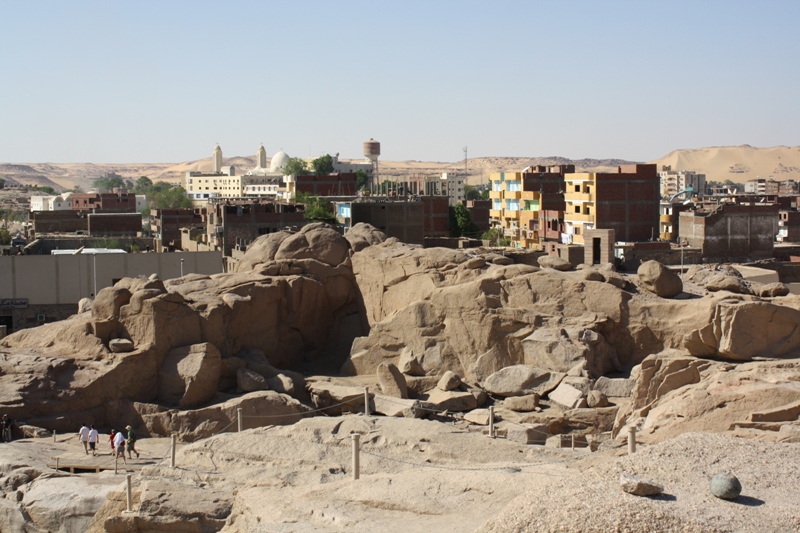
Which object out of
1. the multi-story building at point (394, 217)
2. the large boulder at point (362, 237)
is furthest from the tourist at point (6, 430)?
the multi-story building at point (394, 217)

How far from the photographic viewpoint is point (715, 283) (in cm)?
2231

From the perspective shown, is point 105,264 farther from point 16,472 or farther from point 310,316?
point 16,472

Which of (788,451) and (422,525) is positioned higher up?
(788,451)

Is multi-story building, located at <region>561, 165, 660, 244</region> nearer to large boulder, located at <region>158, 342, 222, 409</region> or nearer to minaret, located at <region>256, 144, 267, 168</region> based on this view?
large boulder, located at <region>158, 342, 222, 409</region>

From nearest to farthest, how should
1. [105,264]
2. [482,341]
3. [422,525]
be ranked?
1. [422,525]
2. [482,341]
3. [105,264]

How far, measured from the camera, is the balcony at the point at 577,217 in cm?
4524

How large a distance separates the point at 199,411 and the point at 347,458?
474 centimetres

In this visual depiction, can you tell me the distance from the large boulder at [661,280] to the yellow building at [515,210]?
98.3 feet

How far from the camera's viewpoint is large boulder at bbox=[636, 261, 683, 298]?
72.6ft

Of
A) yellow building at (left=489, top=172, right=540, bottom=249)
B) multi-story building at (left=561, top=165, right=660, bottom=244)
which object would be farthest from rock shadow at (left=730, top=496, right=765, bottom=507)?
yellow building at (left=489, top=172, right=540, bottom=249)

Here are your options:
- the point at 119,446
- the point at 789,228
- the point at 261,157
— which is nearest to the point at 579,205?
the point at 789,228

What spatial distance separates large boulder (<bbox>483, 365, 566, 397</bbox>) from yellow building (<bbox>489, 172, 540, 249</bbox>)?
3162 centimetres

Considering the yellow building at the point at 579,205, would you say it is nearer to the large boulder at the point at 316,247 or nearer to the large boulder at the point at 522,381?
the large boulder at the point at 316,247

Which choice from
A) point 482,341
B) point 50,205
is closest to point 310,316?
point 482,341
